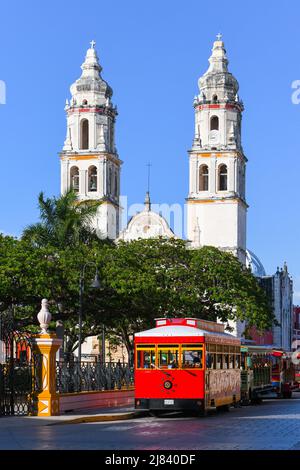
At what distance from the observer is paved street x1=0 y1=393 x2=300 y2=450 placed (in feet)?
70.0

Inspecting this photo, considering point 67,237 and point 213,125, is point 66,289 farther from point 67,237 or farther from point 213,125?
point 213,125

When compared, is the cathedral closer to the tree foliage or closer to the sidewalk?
the tree foliage

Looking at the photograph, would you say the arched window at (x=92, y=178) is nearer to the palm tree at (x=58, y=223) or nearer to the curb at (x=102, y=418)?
the palm tree at (x=58, y=223)

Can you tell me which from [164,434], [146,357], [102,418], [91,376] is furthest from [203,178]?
[164,434]

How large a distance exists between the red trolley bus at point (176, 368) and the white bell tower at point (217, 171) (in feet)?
187

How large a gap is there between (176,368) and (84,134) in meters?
64.2

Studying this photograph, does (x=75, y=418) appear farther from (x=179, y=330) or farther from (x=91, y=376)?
(x=91, y=376)

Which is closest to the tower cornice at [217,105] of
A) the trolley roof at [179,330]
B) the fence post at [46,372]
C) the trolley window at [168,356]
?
the trolley roof at [179,330]

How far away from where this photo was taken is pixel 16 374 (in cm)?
3197

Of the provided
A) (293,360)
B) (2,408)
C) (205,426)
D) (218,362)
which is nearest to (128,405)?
(218,362)

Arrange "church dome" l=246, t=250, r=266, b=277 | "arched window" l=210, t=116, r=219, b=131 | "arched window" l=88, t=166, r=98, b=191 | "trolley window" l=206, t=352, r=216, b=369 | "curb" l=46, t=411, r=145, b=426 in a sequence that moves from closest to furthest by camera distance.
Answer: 1. "curb" l=46, t=411, r=145, b=426
2. "trolley window" l=206, t=352, r=216, b=369
3. "arched window" l=210, t=116, r=219, b=131
4. "arched window" l=88, t=166, r=98, b=191
5. "church dome" l=246, t=250, r=266, b=277

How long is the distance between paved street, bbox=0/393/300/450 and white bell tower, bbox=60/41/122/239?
61065mm

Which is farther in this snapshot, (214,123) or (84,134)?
(84,134)

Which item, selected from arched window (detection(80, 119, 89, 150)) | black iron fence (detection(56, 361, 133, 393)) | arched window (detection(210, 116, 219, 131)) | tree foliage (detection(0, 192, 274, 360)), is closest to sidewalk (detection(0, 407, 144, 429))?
black iron fence (detection(56, 361, 133, 393))
